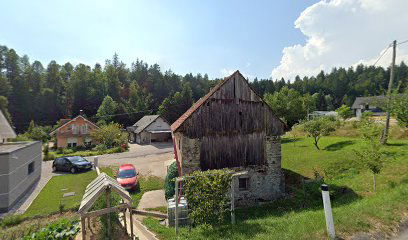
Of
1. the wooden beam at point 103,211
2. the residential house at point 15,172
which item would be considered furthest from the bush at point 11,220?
the wooden beam at point 103,211

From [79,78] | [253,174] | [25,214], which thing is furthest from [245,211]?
[79,78]

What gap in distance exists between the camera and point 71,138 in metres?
43.4

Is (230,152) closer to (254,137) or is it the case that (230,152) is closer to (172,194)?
(254,137)

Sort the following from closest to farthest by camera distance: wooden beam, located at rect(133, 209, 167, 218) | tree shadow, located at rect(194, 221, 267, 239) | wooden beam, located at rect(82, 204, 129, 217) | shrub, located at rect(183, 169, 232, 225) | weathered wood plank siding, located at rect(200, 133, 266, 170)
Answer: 1. tree shadow, located at rect(194, 221, 267, 239)
2. wooden beam, located at rect(82, 204, 129, 217)
3. shrub, located at rect(183, 169, 232, 225)
4. wooden beam, located at rect(133, 209, 167, 218)
5. weathered wood plank siding, located at rect(200, 133, 266, 170)

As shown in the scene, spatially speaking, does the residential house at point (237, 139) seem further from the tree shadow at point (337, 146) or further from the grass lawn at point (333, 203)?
the tree shadow at point (337, 146)

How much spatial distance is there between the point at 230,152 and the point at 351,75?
400ft

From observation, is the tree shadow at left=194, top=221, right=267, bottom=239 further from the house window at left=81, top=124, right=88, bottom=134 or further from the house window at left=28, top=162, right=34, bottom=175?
the house window at left=81, top=124, right=88, bottom=134

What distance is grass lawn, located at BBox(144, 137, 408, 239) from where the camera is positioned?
7.00 m

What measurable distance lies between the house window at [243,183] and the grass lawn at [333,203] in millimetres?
1373

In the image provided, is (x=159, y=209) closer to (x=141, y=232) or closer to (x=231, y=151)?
(x=141, y=232)

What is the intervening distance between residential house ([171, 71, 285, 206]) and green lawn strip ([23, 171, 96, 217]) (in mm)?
8278

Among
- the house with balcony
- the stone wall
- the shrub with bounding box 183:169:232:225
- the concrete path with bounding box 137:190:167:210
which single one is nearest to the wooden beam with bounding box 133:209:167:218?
the concrete path with bounding box 137:190:167:210

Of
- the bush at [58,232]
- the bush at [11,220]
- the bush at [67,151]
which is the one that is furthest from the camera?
A: the bush at [67,151]

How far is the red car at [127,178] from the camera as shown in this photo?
A: 17.9 m
